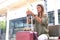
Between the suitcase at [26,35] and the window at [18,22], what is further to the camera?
the window at [18,22]

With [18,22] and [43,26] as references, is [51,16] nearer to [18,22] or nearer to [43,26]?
[43,26]

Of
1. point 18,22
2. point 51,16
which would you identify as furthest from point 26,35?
point 51,16

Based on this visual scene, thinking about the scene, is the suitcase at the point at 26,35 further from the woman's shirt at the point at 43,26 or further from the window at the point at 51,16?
the window at the point at 51,16

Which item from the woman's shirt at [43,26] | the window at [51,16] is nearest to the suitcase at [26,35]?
the woman's shirt at [43,26]

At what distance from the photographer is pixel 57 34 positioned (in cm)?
200

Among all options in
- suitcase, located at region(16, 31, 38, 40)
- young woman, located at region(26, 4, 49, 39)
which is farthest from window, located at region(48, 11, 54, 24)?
suitcase, located at region(16, 31, 38, 40)

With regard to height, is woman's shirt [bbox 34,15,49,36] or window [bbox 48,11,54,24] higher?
window [bbox 48,11,54,24]

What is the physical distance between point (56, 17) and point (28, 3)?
1.60 ft

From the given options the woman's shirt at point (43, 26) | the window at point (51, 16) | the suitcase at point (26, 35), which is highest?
the window at point (51, 16)

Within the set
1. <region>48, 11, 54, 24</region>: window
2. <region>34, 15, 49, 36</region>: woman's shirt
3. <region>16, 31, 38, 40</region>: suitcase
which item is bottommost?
<region>16, 31, 38, 40</region>: suitcase

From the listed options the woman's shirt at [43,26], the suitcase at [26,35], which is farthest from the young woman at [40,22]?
the suitcase at [26,35]

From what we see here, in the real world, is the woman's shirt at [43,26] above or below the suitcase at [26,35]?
above

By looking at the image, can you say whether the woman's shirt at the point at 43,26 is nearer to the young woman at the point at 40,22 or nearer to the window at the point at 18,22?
the young woman at the point at 40,22

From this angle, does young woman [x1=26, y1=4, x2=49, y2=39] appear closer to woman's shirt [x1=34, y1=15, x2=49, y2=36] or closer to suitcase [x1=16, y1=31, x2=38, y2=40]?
woman's shirt [x1=34, y1=15, x2=49, y2=36]
